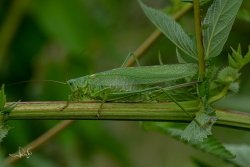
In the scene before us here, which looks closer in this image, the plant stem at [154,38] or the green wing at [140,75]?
the green wing at [140,75]

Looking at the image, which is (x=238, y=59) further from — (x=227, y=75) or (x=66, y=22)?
(x=66, y=22)

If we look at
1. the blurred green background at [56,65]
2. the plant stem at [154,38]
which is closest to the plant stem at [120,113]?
the plant stem at [154,38]

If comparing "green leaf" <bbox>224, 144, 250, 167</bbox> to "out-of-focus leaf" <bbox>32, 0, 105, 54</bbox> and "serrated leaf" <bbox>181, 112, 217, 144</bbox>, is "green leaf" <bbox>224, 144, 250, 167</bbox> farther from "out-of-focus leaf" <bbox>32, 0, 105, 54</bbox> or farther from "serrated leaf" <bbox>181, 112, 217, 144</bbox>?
"out-of-focus leaf" <bbox>32, 0, 105, 54</bbox>

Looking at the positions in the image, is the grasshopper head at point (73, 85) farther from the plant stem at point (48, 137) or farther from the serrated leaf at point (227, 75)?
the serrated leaf at point (227, 75)

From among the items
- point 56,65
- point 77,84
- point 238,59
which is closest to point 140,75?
point 77,84

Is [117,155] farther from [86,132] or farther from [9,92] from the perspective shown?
[9,92]

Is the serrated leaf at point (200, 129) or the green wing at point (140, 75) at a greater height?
the green wing at point (140, 75)
